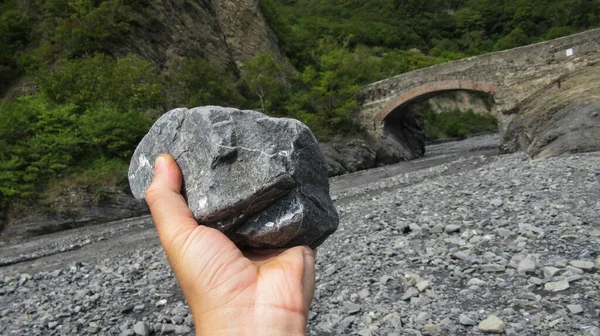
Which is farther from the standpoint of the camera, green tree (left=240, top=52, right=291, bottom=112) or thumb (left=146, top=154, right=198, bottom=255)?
green tree (left=240, top=52, right=291, bottom=112)

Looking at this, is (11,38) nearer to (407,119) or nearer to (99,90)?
(99,90)

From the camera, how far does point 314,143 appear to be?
2822 millimetres

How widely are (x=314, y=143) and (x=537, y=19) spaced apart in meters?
80.7

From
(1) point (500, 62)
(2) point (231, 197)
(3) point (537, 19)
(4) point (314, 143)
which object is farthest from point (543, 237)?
(3) point (537, 19)

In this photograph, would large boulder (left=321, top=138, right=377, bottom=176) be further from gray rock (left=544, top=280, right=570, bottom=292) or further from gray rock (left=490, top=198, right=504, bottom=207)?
gray rock (left=544, top=280, right=570, bottom=292)

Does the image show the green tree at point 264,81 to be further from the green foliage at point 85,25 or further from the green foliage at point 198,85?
the green foliage at point 85,25

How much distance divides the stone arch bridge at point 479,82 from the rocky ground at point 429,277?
12.9 meters

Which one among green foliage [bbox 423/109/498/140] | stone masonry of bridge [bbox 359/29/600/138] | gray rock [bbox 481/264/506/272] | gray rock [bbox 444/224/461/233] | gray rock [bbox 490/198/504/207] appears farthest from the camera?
green foliage [bbox 423/109/498/140]

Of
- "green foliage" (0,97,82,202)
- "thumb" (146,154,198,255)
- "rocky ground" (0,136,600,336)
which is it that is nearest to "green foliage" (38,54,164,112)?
"green foliage" (0,97,82,202)

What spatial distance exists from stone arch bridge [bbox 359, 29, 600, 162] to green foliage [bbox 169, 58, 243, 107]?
10.2 meters

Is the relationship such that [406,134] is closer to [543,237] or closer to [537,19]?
[543,237]

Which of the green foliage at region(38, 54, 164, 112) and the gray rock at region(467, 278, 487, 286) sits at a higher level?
the green foliage at region(38, 54, 164, 112)

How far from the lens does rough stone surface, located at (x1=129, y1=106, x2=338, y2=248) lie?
249 centimetres

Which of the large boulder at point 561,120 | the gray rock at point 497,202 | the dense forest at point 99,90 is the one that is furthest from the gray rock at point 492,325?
the dense forest at point 99,90
